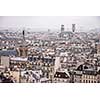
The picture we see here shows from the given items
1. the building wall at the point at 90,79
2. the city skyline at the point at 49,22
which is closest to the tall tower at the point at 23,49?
the city skyline at the point at 49,22

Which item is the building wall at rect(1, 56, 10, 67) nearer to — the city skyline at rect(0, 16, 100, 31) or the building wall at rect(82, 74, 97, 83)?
the city skyline at rect(0, 16, 100, 31)

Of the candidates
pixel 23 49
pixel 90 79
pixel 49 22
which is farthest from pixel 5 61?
pixel 90 79

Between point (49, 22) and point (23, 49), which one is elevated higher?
point (49, 22)

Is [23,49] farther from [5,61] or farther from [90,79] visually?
[90,79]

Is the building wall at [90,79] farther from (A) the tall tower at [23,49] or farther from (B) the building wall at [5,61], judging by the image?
(B) the building wall at [5,61]

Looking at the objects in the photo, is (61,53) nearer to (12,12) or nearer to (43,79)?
(43,79)

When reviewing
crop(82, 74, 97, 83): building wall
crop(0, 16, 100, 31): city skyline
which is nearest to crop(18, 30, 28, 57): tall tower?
crop(0, 16, 100, 31): city skyline

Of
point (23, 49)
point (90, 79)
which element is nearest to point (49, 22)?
point (23, 49)

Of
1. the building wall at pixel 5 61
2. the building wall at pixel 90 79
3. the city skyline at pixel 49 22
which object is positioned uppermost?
the city skyline at pixel 49 22

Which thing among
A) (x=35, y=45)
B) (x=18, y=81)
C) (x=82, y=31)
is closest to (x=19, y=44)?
(x=35, y=45)

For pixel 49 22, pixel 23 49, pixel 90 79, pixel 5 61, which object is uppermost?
pixel 49 22
